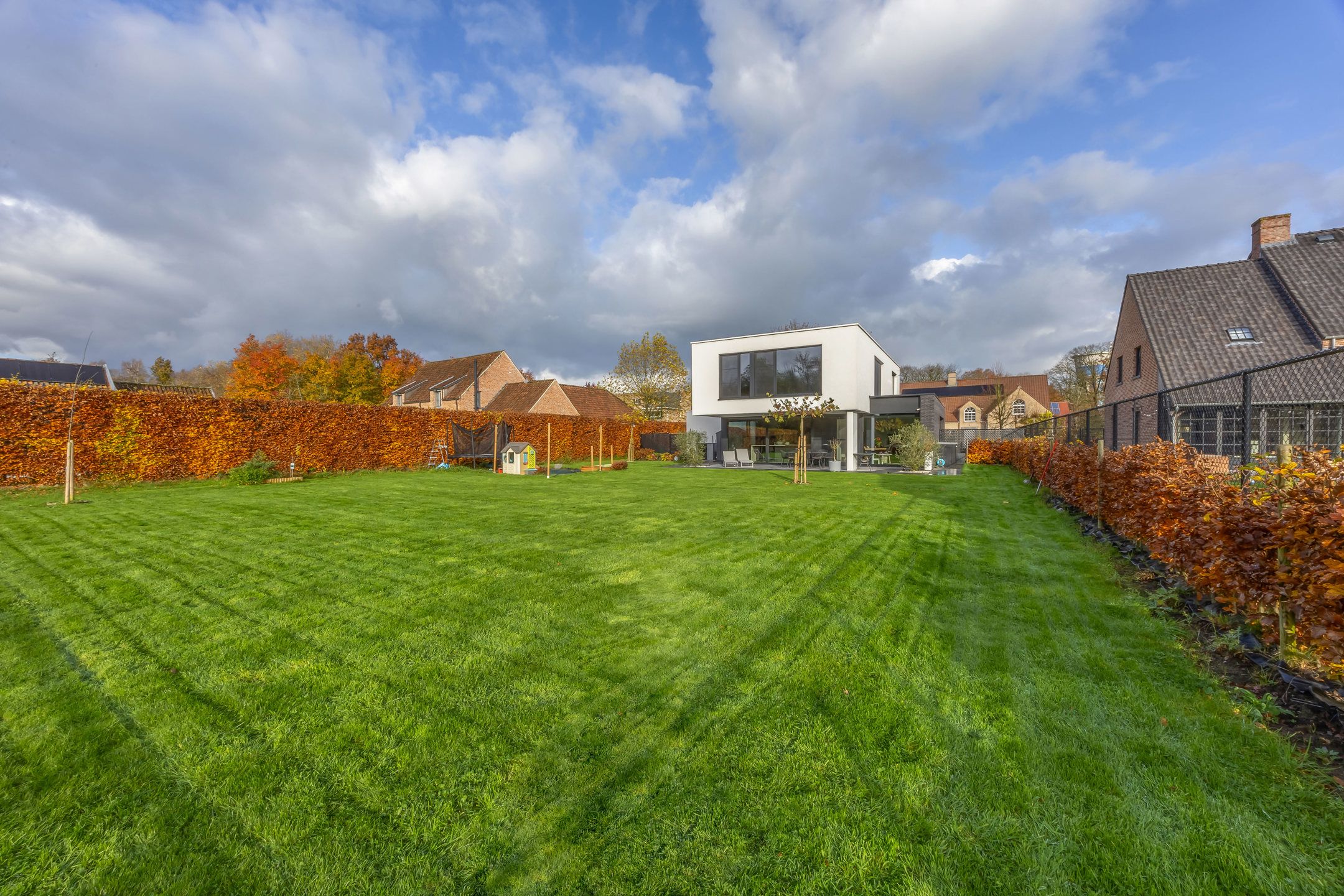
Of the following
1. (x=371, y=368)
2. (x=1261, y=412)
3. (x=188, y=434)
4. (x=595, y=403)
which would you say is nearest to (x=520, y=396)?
(x=595, y=403)

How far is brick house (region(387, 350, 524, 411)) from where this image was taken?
34688 millimetres

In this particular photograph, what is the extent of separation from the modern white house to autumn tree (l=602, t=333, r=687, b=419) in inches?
348

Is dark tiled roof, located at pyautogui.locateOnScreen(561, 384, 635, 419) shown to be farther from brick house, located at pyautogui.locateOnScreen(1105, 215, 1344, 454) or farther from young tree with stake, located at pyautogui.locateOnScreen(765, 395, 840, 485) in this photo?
brick house, located at pyautogui.locateOnScreen(1105, 215, 1344, 454)

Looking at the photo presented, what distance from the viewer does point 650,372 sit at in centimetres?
3069

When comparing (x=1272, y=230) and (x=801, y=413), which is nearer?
(x=801, y=413)

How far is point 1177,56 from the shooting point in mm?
7539

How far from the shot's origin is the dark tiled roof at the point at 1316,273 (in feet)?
46.8

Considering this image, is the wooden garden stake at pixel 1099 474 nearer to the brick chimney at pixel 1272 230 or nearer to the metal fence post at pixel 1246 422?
the metal fence post at pixel 1246 422

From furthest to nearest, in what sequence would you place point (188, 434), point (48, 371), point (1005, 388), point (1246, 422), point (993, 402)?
point (1005, 388) → point (993, 402) → point (48, 371) → point (188, 434) → point (1246, 422)

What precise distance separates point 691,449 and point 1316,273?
20.0m

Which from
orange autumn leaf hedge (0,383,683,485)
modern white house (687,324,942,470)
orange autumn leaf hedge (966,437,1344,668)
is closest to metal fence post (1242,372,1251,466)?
orange autumn leaf hedge (966,437,1344,668)

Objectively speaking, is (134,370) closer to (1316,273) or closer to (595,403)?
(595,403)

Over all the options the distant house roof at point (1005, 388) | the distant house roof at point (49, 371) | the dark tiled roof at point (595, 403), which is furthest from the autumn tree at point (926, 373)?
the distant house roof at point (49, 371)

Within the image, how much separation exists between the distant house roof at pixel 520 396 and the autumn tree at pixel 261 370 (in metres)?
15.6
